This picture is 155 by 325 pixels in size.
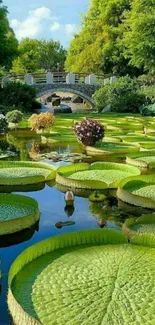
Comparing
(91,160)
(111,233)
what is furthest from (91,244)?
(91,160)

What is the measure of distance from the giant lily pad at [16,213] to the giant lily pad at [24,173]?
1.43 metres

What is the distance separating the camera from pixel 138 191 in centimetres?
812

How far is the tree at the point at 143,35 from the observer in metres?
32.0

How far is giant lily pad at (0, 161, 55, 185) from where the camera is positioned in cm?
880

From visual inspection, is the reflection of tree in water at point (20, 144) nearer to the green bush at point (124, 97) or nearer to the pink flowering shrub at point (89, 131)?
the pink flowering shrub at point (89, 131)

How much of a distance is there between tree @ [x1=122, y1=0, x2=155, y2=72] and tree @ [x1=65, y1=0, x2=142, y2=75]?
493cm

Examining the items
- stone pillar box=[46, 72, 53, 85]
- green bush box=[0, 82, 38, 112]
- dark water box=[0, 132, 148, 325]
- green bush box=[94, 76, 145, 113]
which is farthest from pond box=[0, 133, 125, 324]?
stone pillar box=[46, 72, 53, 85]

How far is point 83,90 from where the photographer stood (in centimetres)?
3688

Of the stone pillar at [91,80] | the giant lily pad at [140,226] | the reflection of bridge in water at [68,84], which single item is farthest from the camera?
the stone pillar at [91,80]

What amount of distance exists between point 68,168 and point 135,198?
2422 mm

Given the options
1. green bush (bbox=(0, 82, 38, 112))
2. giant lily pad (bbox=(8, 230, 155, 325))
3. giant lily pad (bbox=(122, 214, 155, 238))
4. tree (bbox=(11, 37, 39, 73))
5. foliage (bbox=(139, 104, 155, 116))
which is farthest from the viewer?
tree (bbox=(11, 37, 39, 73))

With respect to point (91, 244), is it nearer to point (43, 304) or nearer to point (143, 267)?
point (143, 267)

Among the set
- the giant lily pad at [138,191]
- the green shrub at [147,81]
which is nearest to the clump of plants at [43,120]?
the giant lily pad at [138,191]

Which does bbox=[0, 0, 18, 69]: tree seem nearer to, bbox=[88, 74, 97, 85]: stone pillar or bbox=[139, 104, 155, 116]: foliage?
bbox=[88, 74, 97, 85]: stone pillar
